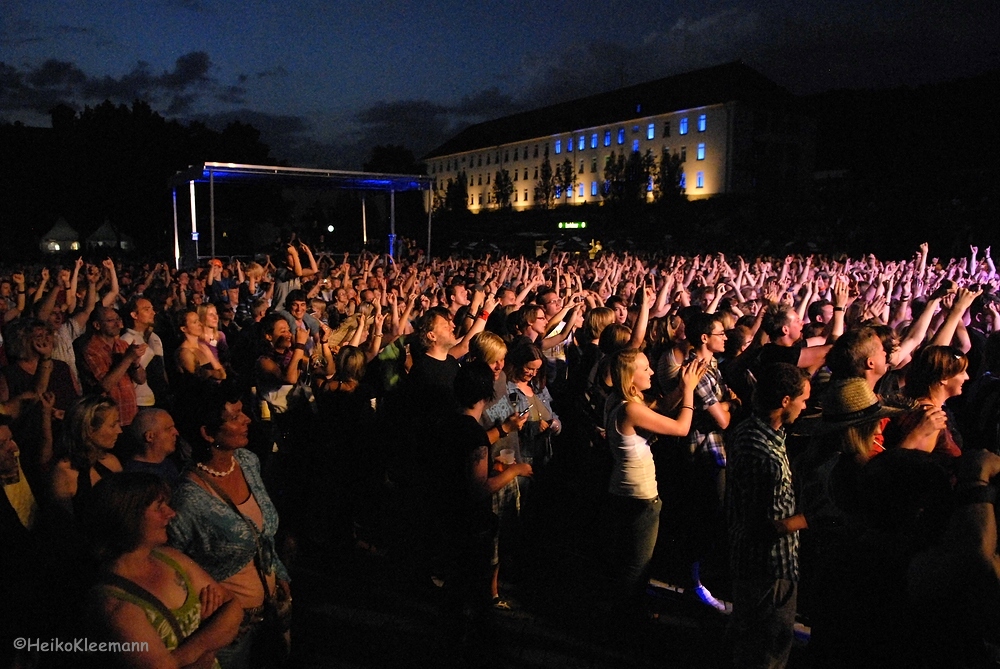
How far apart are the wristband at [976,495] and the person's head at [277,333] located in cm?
408

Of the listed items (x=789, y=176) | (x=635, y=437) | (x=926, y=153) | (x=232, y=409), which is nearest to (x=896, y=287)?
(x=635, y=437)

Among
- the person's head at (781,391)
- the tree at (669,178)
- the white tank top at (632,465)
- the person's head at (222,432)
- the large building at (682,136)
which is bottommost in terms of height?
the white tank top at (632,465)

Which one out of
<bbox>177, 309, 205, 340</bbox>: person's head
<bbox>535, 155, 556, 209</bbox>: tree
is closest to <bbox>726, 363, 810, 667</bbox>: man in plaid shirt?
<bbox>177, 309, 205, 340</bbox>: person's head

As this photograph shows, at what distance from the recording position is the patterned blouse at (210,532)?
8.70 ft

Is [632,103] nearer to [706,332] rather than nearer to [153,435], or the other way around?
[706,332]

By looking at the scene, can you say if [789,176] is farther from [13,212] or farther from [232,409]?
[232,409]

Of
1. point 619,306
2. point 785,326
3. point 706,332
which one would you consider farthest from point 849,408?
point 619,306

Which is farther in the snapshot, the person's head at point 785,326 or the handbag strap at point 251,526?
the person's head at point 785,326

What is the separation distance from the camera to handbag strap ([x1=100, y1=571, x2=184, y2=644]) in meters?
2.08

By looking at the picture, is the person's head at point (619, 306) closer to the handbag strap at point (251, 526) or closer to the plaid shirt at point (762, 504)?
the plaid shirt at point (762, 504)

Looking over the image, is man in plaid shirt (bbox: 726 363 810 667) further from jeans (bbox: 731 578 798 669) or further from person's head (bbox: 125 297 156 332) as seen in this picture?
person's head (bbox: 125 297 156 332)

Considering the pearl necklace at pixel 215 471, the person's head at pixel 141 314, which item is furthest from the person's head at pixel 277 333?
the pearl necklace at pixel 215 471

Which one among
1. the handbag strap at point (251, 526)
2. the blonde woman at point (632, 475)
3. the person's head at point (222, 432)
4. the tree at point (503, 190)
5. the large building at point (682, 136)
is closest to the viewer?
the handbag strap at point (251, 526)

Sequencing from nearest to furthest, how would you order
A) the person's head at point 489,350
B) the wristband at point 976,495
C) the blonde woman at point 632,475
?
the wristband at point 976,495, the blonde woman at point 632,475, the person's head at point 489,350
